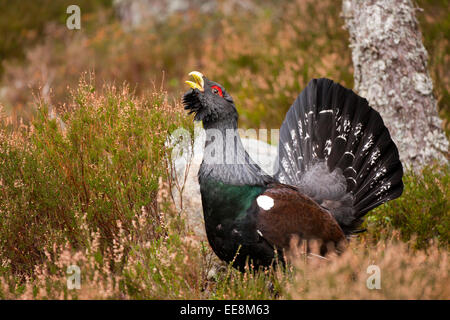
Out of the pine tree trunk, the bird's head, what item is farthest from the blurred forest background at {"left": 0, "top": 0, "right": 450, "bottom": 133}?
A: the bird's head

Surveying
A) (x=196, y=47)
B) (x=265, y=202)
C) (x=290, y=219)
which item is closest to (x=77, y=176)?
(x=265, y=202)

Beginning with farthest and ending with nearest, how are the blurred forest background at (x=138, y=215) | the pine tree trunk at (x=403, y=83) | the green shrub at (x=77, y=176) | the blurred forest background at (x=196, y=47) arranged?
the blurred forest background at (x=196, y=47) → the pine tree trunk at (x=403, y=83) → the green shrub at (x=77, y=176) → the blurred forest background at (x=138, y=215)

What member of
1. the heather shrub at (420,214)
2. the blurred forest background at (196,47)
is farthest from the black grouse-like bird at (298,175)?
the blurred forest background at (196,47)

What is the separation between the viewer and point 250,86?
24.5 feet

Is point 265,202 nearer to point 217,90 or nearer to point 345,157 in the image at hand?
point 217,90

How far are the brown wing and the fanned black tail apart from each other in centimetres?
37

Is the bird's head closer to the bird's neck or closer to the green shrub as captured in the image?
the bird's neck

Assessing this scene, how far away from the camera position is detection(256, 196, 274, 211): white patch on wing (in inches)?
119

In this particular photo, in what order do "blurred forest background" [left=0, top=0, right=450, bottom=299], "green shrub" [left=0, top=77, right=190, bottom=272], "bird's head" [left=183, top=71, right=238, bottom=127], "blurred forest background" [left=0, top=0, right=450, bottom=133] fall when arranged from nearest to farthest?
1. "blurred forest background" [left=0, top=0, right=450, bottom=299]
2. "bird's head" [left=183, top=71, right=238, bottom=127]
3. "green shrub" [left=0, top=77, right=190, bottom=272]
4. "blurred forest background" [left=0, top=0, right=450, bottom=133]

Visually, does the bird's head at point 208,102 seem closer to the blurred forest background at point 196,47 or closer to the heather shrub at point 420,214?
the heather shrub at point 420,214

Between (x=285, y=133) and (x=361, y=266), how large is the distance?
4.92 feet

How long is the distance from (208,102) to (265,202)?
30.4 inches

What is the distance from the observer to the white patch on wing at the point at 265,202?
3020 mm
